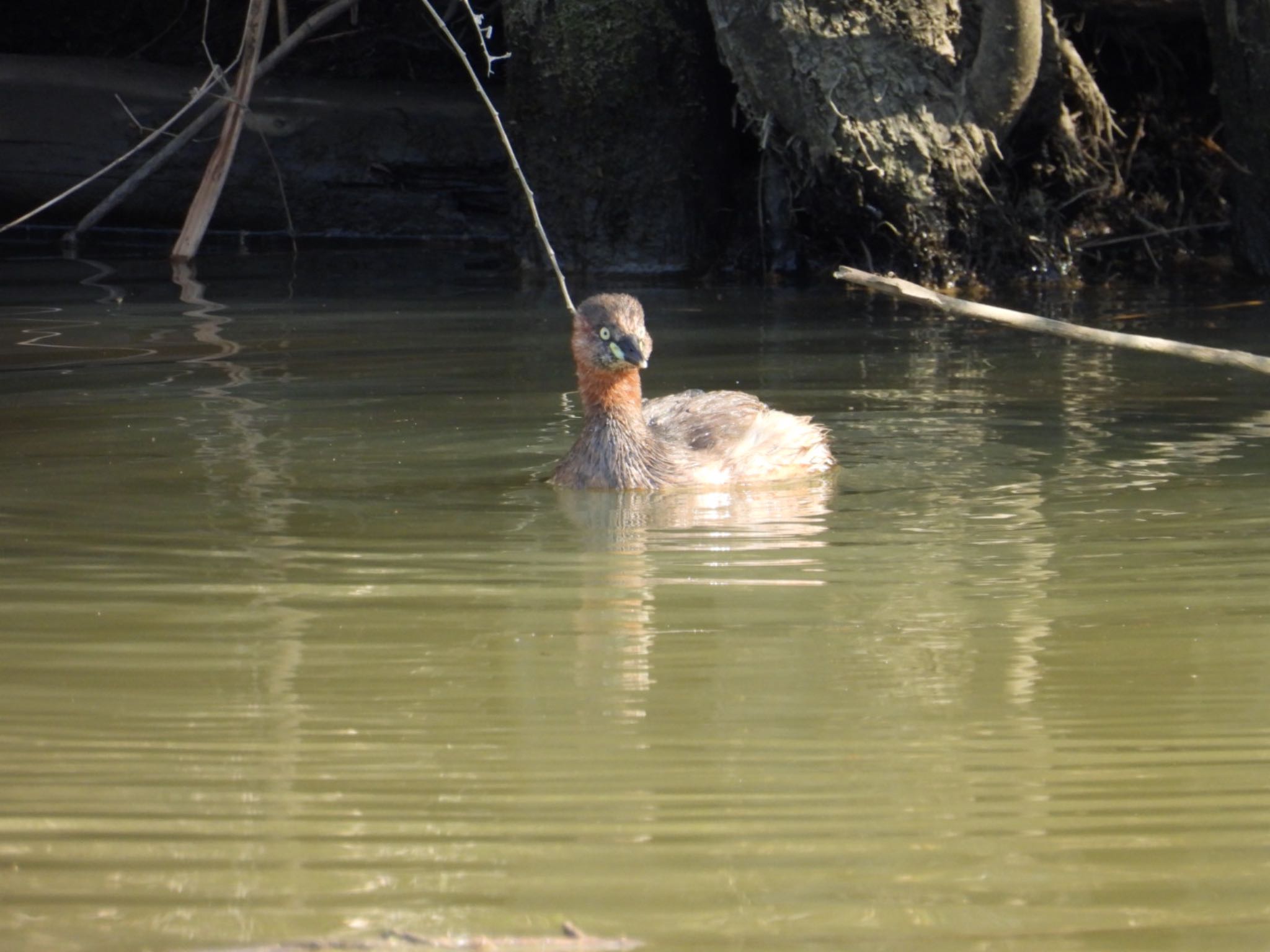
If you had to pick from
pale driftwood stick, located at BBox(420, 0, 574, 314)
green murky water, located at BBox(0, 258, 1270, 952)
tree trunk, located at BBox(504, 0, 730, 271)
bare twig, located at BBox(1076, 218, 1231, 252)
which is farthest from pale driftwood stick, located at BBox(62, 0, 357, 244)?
green murky water, located at BBox(0, 258, 1270, 952)

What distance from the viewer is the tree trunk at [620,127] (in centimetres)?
1372

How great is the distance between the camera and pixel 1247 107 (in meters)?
12.2

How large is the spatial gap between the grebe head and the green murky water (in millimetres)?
463

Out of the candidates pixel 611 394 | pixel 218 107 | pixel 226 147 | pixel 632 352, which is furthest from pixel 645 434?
pixel 218 107

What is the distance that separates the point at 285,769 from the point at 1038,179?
36.2 ft

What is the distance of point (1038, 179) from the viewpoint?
13.6m

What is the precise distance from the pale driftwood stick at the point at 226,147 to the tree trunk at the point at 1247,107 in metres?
6.39

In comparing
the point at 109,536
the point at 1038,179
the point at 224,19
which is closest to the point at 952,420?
the point at 109,536

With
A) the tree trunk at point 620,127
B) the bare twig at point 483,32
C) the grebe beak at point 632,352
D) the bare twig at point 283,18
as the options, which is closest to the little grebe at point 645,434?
the grebe beak at point 632,352

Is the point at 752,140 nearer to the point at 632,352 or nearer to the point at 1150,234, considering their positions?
the point at 1150,234

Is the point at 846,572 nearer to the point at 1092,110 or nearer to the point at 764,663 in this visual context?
the point at 764,663

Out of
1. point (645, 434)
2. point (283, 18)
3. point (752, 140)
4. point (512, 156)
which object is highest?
point (283, 18)

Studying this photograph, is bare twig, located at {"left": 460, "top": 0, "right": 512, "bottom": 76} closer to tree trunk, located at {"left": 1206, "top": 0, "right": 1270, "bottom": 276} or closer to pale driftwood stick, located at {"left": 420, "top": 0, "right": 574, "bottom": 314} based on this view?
pale driftwood stick, located at {"left": 420, "top": 0, "right": 574, "bottom": 314}

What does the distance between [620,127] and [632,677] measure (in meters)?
10.2
